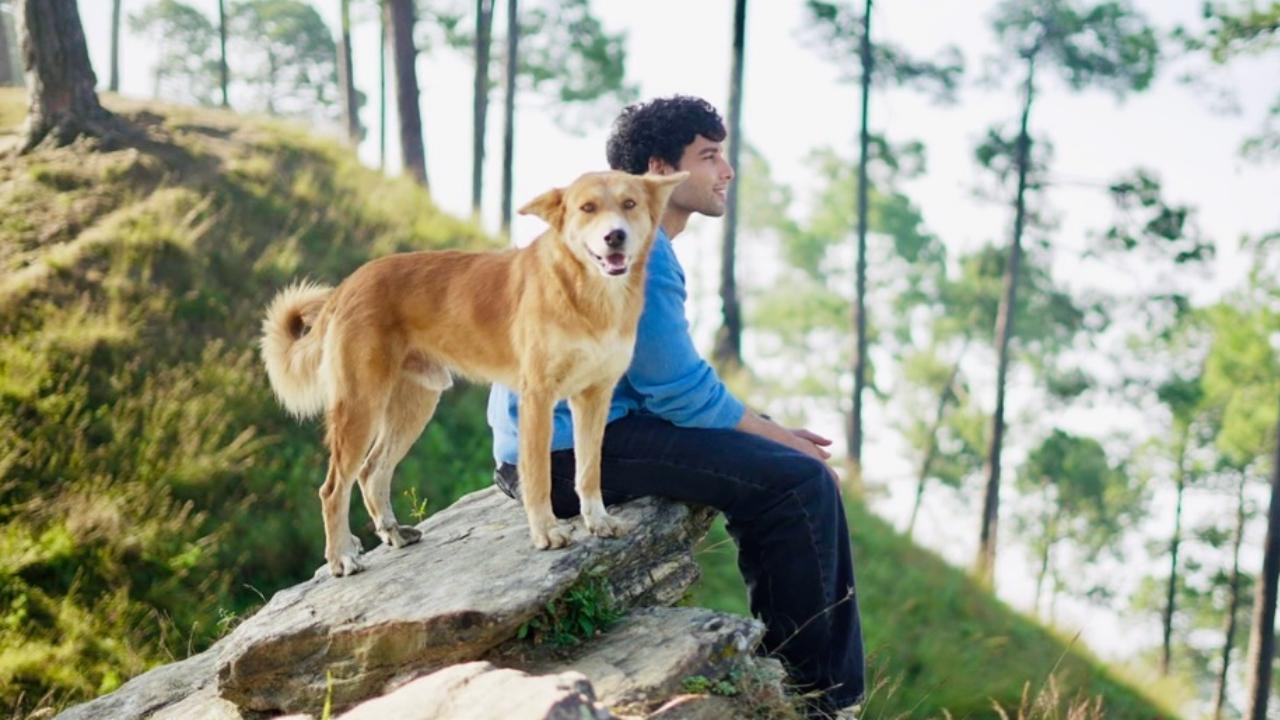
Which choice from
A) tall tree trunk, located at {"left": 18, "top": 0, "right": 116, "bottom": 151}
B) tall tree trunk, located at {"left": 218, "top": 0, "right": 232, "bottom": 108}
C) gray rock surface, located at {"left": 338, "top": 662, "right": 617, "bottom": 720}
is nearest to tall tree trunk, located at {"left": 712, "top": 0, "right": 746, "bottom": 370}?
tall tree trunk, located at {"left": 18, "top": 0, "right": 116, "bottom": 151}

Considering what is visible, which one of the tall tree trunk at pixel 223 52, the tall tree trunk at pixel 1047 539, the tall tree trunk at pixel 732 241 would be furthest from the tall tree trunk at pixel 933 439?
the tall tree trunk at pixel 223 52

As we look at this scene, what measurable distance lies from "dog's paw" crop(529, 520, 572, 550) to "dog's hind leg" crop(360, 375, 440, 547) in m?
0.96

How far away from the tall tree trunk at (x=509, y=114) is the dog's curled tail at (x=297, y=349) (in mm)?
12768

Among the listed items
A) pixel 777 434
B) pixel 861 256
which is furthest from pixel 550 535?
pixel 861 256

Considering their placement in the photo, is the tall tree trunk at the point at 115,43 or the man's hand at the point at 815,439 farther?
the tall tree trunk at the point at 115,43

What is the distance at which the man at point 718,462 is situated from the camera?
4.14 meters

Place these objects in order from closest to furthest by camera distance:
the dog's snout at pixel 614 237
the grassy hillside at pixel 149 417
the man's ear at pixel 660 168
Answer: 1. the dog's snout at pixel 614 237
2. the man's ear at pixel 660 168
3. the grassy hillside at pixel 149 417

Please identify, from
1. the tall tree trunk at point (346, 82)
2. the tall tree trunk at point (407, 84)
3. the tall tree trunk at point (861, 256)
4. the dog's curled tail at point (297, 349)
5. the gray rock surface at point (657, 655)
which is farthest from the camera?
the tall tree trunk at point (346, 82)

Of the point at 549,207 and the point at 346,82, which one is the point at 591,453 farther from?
the point at 346,82

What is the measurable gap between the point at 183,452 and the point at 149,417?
1.73 ft

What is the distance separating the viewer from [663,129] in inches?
177

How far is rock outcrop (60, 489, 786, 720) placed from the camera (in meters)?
3.57

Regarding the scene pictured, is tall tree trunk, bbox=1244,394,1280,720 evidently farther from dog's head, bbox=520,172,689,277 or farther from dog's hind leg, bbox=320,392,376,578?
dog's hind leg, bbox=320,392,376,578

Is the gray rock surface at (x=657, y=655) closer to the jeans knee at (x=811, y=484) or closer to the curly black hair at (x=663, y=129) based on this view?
the jeans knee at (x=811, y=484)
